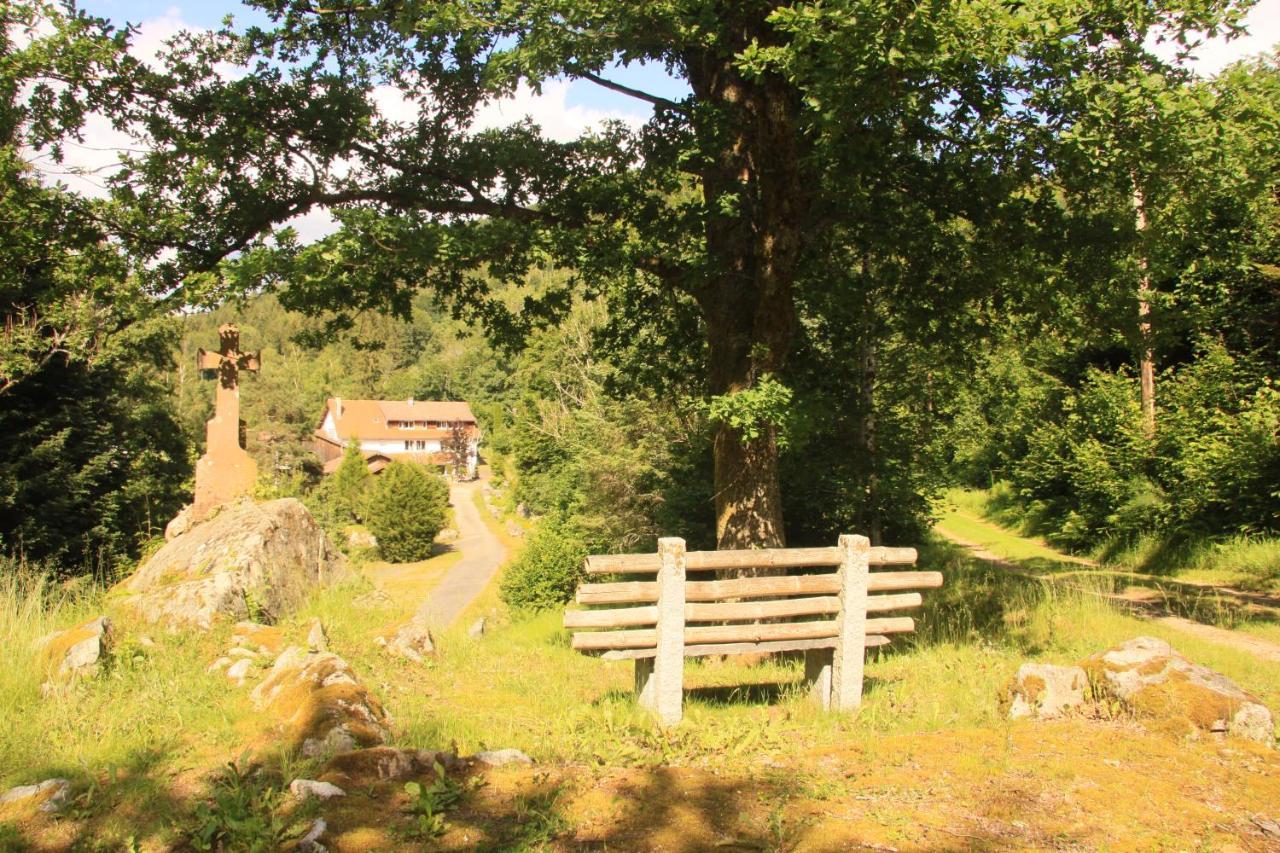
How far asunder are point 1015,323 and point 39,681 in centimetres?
1160

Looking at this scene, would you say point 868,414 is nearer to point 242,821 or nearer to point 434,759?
point 434,759

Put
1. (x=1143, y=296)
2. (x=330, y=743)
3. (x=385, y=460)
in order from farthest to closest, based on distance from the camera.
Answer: (x=385, y=460) → (x=1143, y=296) → (x=330, y=743)

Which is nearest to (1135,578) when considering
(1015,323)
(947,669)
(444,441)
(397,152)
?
(1015,323)

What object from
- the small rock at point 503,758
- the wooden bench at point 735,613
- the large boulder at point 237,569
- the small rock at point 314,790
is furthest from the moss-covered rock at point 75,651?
the wooden bench at point 735,613

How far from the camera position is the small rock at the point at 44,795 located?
13.4 ft

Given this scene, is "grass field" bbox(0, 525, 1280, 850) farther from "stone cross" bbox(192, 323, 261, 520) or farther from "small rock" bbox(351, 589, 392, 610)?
"stone cross" bbox(192, 323, 261, 520)

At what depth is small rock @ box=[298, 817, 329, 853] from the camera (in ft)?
11.7

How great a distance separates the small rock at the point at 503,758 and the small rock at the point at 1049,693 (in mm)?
3411

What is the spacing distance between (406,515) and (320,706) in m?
40.3

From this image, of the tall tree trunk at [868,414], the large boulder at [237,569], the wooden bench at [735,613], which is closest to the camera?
the wooden bench at [735,613]

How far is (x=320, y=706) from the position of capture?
5.29m

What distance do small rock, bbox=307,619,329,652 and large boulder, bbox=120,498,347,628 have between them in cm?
72

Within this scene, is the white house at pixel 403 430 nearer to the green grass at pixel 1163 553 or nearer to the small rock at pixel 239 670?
the green grass at pixel 1163 553

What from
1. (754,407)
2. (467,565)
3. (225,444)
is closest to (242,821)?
(754,407)
